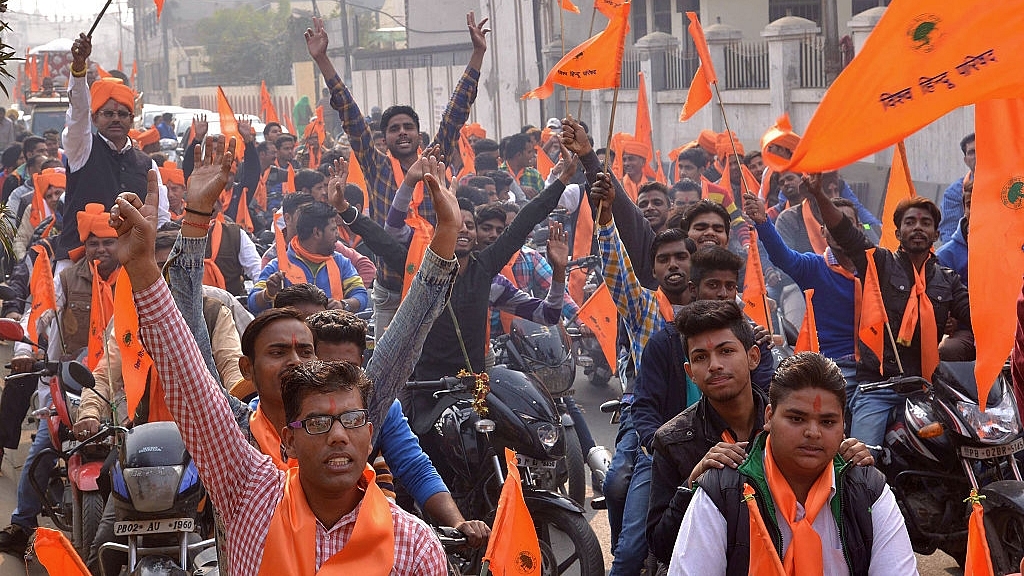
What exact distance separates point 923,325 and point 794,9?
22403 millimetres

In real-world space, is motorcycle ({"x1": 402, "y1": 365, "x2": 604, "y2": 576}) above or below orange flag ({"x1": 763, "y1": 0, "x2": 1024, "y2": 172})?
below

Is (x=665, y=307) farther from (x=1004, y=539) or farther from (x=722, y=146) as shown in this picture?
(x=722, y=146)

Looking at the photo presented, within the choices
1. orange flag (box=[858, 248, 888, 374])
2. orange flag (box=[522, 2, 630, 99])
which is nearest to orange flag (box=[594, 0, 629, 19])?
orange flag (box=[522, 2, 630, 99])

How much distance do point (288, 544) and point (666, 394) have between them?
2045 millimetres

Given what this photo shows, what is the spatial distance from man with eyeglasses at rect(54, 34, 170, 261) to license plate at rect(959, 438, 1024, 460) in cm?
490

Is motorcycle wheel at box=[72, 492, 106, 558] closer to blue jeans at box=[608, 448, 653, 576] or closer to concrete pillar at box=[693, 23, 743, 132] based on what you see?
blue jeans at box=[608, 448, 653, 576]

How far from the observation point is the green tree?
6394cm

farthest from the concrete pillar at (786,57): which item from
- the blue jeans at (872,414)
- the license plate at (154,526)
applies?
the license plate at (154,526)

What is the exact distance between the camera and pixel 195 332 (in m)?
4.32

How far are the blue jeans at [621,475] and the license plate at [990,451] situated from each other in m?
1.39

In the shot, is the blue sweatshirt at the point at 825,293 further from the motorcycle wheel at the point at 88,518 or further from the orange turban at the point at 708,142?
the orange turban at the point at 708,142

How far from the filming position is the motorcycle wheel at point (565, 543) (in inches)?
228

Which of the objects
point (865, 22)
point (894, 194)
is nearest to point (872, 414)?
point (894, 194)

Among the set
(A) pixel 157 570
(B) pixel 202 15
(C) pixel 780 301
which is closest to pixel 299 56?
(B) pixel 202 15
